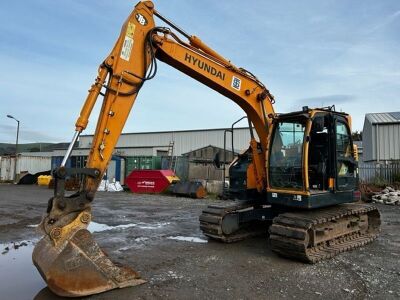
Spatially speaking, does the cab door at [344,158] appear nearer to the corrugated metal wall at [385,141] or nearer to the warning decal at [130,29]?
the warning decal at [130,29]

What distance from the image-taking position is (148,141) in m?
50.8

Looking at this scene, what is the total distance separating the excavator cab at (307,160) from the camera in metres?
7.57

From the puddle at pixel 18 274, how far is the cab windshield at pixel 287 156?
4531 mm

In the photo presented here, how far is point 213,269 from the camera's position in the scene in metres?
6.75

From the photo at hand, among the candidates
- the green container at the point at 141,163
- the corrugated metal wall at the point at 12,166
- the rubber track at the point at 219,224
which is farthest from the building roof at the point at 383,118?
the corrugated metal wall at the point at 12,166

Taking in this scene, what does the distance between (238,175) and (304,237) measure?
247 cm

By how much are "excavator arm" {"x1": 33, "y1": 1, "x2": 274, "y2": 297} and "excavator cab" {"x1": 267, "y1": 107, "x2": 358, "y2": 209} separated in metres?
0.57

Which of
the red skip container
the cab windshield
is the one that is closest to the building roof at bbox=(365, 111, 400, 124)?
the red skip container

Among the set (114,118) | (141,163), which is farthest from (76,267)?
(141,163)

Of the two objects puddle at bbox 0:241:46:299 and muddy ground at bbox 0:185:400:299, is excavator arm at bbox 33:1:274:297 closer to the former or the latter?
muddy ground at bbox 0:185:400:299

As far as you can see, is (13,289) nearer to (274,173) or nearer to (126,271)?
(126,271)

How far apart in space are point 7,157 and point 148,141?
16.6m

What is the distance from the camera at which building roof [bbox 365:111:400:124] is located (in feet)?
82.6

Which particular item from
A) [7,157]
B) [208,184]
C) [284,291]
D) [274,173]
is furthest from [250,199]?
[7,157]
